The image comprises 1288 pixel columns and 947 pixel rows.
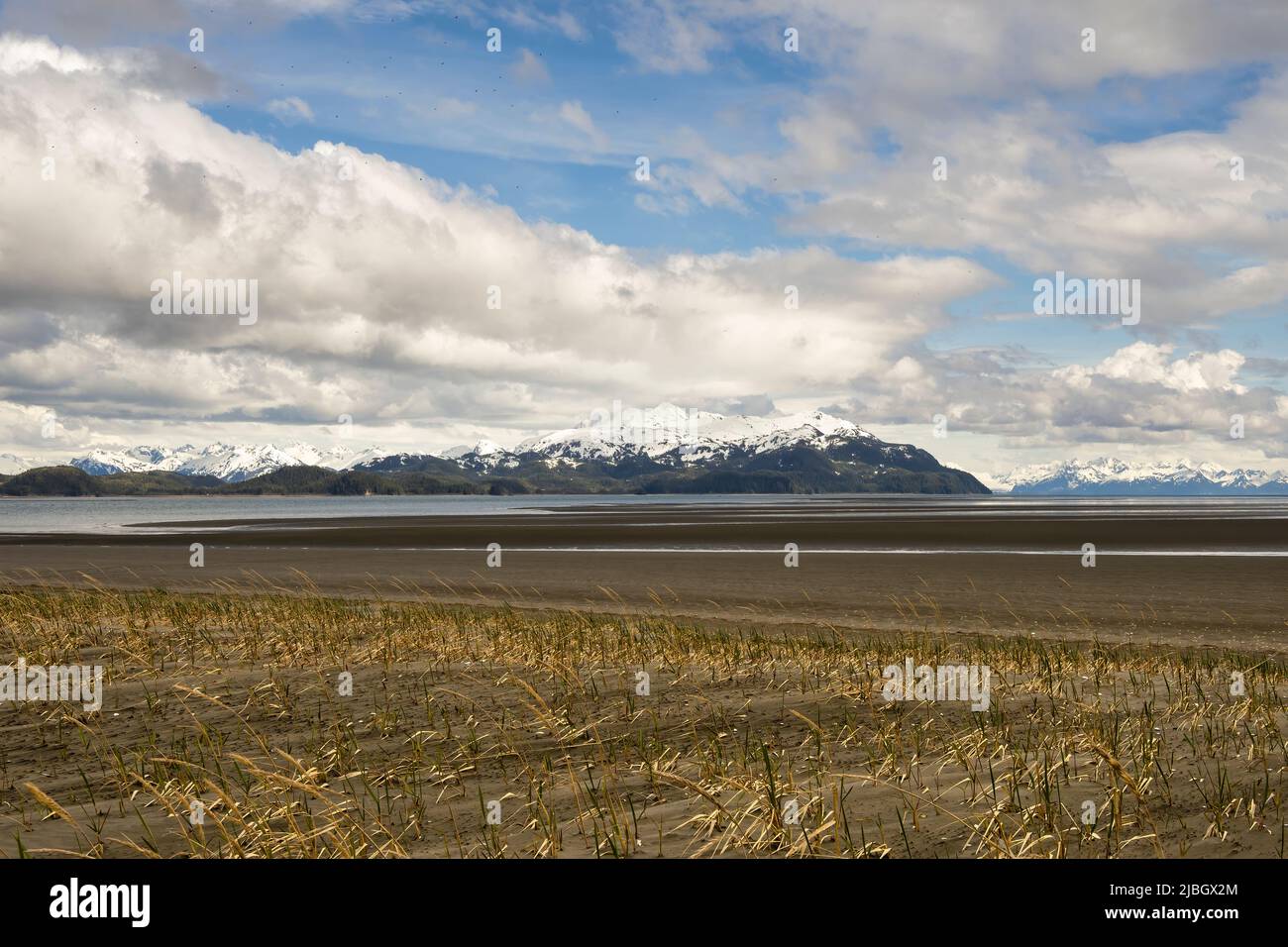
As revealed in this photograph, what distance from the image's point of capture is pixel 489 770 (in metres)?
8.79

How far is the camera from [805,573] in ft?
132

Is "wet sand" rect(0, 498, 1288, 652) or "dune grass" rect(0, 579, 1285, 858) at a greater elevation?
"dune grass" rect(0, 579, 1285, 858)

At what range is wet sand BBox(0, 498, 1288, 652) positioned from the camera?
26.8m

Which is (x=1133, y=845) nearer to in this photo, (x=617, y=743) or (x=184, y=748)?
(x=617, y=743)

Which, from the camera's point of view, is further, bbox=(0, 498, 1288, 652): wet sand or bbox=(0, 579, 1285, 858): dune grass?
bbox=(0, 498, 1288, 652): wet sand

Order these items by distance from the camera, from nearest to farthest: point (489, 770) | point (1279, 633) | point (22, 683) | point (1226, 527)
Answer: point (489, 770), point (22, 683), point (1279, 633), point (1226, 527)

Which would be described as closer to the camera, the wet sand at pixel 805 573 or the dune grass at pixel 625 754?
the dune grass at pixel 625 754

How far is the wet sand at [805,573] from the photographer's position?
26781 millimetres
